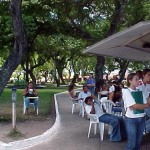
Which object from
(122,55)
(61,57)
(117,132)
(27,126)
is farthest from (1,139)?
(61,57)

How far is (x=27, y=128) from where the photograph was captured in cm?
1025

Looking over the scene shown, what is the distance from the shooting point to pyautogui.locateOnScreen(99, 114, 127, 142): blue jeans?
849cm

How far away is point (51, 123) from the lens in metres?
11.3

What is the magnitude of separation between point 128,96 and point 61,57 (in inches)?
1489

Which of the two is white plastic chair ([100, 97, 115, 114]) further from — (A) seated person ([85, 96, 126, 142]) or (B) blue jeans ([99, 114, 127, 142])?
(B) blue jeans ([99, 114, 127, 142])

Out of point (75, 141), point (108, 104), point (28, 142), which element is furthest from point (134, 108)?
point (108, 104)

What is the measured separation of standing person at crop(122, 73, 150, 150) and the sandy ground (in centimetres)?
321

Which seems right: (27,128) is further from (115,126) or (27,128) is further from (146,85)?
(146,85)

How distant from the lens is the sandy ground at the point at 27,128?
29.4 feet

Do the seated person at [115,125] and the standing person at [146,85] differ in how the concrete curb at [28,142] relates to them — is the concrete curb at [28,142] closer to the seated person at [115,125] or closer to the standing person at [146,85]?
A: the seated person at [115,125]

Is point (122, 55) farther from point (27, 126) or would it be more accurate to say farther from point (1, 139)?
point (1, 139)

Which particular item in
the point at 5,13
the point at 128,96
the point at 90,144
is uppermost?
the point at 5,13

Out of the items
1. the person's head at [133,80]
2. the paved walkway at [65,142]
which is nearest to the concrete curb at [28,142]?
the paved walkway at [65,142]

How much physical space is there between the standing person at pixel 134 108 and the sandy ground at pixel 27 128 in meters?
3.21
